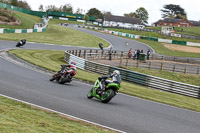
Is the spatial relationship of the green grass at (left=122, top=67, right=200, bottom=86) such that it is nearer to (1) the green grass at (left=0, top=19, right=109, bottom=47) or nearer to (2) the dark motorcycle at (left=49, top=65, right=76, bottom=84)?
(2) the dark motorcycle at (left=49, top=65, right=76, bottom=84)

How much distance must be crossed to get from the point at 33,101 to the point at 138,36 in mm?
79905

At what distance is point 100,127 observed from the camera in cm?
1035

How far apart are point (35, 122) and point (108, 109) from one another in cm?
480

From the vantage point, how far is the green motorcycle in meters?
14.0

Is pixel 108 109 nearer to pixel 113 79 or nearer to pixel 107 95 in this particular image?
pixel 107 95

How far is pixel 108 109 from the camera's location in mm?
13242

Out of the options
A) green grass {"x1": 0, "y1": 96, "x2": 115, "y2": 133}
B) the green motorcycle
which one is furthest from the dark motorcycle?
green grass {"x1": 0, "y1": 96, "x2": 115, "y2": 133}

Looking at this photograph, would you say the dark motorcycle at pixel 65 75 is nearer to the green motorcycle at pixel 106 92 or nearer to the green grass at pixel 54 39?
the green motorcycle at pixel 106 92

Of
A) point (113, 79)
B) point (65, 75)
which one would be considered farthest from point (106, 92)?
point (65, 75)

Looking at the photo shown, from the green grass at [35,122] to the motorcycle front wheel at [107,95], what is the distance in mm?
3700

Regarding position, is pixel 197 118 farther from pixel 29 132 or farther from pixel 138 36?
pixel 138 36

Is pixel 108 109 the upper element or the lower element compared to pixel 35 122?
lower

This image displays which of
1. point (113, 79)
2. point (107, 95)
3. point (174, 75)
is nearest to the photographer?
point (113, 79)

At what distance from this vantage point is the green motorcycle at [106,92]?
1402 cm
